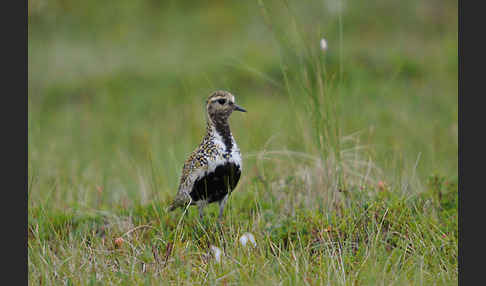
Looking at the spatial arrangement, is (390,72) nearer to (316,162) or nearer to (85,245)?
(316,162)

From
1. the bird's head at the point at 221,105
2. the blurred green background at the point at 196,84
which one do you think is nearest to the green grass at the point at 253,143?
the blurred green background at the point at 196,84

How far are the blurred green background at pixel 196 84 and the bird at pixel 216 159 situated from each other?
40.2 inches

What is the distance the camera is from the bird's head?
14.2 feet

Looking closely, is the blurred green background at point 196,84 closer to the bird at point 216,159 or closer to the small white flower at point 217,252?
the bird at point 216,159

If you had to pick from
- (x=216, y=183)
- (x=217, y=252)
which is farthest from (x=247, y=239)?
(x=216, y=183)

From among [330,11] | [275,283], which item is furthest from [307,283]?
[330,11]

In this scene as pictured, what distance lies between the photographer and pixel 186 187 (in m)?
4.52

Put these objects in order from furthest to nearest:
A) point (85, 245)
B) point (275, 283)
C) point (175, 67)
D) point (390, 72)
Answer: point (175, 67)
point (390, 72)
point (85, 245)
point (275, 283)

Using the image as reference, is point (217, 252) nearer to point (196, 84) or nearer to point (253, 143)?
point (253, 143)

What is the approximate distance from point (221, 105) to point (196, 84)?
658cm

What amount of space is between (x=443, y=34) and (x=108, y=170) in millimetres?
8653

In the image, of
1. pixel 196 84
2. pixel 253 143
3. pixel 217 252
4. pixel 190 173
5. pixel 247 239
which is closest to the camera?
pixel 217 252

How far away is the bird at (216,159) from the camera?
4312 millimetres

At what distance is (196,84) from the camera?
10812mm
